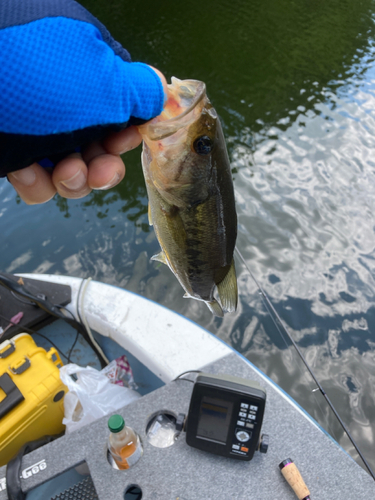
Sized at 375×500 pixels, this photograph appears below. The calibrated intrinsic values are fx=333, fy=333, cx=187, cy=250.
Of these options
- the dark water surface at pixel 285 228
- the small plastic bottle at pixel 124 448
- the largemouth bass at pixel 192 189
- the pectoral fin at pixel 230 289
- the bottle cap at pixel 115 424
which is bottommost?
the dark water surface at pixel 285 228

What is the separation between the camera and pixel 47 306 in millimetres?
2865

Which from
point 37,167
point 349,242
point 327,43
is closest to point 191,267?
point 37,167

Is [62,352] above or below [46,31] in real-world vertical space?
below

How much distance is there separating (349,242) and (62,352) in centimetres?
449

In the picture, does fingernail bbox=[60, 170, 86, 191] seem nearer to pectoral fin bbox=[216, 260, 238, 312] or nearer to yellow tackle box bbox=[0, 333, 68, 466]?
pectoral fin bbox=[216, 260, 238, 312]

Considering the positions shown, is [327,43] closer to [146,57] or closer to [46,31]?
[146,57]

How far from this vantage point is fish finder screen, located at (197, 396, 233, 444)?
170 cm

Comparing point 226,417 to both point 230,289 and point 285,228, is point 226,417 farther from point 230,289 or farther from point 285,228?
point 285,228

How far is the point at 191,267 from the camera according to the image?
156 centimetres

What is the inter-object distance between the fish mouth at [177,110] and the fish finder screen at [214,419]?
4.27 feet

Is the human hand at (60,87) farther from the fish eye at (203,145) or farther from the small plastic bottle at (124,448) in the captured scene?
the small plastic bottle at (124,448)

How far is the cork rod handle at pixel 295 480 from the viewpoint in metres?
1.53

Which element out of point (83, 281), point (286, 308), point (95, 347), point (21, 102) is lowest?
point (286, 308)

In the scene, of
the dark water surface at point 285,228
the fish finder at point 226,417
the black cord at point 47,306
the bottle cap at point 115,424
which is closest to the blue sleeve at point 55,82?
the bottle cap at point 115,424
